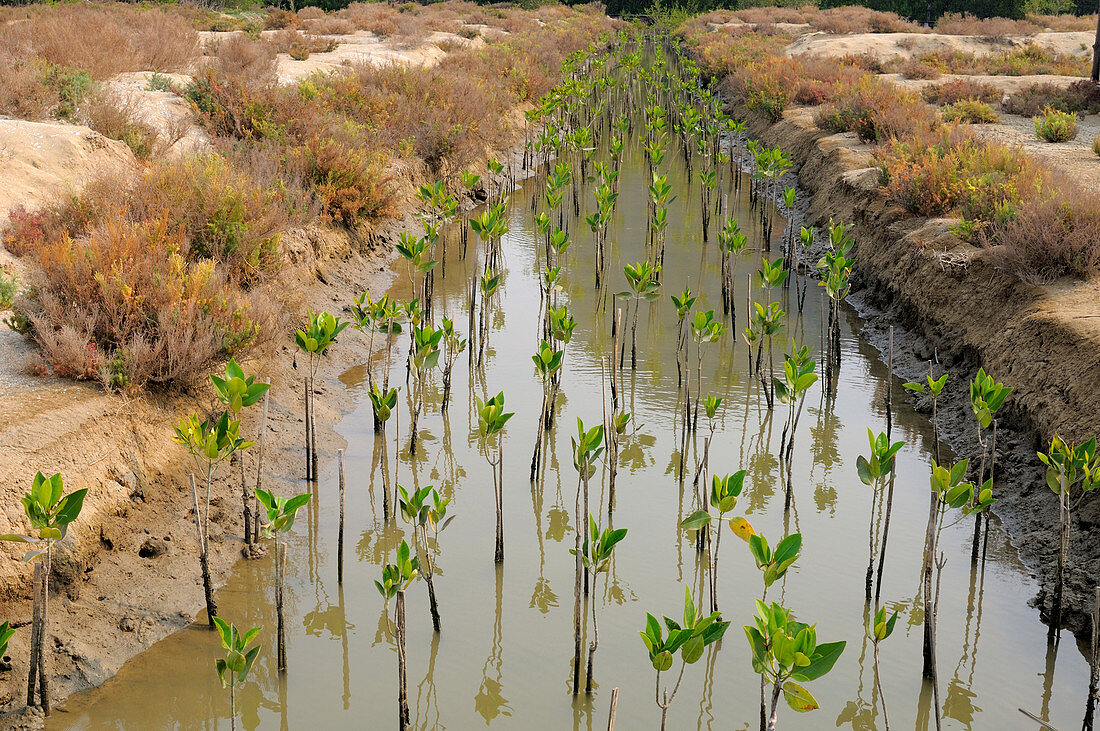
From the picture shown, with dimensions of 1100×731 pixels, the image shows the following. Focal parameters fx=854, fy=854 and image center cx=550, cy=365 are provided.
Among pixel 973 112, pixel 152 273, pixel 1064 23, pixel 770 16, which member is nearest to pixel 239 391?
pixel 152 273

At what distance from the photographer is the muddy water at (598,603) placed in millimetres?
4137

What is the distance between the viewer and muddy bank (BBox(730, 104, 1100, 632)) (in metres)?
5.51

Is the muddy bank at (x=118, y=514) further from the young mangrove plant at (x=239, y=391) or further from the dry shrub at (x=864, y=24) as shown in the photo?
the dry shrub at (x=864, y=24)

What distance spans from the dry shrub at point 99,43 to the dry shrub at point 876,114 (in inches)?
486

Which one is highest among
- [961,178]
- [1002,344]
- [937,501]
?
[961,178]

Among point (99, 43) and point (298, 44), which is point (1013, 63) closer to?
point (298, 44)

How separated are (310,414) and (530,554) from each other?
74.5 inches

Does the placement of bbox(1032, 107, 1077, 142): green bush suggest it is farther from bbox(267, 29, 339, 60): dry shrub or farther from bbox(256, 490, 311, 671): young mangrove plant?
bbox(267, 29, 339, 60): dry shrub

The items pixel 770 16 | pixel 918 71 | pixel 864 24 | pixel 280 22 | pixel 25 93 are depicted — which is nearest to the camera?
pixel 25 93

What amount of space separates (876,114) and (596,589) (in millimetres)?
12125

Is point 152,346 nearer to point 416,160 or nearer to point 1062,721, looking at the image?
point 1062,721

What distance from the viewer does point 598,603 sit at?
495cm

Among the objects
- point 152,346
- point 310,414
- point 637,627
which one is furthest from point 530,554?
point 152,346

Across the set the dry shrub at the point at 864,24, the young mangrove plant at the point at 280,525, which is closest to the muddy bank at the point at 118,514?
the young mangrove plant at the point at 280,525
